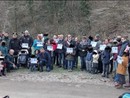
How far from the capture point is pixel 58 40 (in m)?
20.5

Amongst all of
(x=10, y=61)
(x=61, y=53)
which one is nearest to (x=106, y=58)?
(x=61, y=53)

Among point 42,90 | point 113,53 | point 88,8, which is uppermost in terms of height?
point 88,8

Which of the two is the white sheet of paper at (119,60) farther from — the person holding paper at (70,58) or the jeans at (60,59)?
the jeans at (60,59)

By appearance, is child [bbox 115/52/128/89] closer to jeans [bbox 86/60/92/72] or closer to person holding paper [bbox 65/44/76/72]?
jeans [bbox 86/60/92/72]

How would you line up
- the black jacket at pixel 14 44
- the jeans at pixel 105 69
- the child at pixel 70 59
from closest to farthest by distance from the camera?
the jeans at pixel 105 69, the child at pixel 70 59, the black jacket at pixel 14 44

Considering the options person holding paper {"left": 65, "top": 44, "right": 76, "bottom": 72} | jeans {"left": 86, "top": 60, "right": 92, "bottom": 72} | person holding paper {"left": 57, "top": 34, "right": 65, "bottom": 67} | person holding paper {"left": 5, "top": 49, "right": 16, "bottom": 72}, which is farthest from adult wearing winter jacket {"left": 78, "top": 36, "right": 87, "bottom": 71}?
person holding paper {"left": 5, "top": 49, "right": 16, "bottom": 72}

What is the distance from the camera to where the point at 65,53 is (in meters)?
20.2

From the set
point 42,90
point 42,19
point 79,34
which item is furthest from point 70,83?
point 42,19

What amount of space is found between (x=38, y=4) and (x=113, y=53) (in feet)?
70.9

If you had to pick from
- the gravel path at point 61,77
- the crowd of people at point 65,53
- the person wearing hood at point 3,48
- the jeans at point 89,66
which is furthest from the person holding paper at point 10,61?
the jeans at point 89,66

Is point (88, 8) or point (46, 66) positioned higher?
point (88, 8)

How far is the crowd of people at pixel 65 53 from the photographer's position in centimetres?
1864

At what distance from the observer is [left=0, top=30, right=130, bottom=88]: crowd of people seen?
18641mm

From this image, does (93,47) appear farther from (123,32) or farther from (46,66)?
(123,32)
